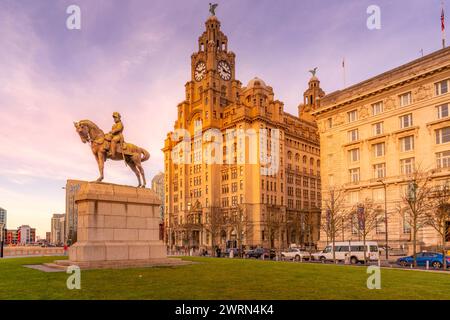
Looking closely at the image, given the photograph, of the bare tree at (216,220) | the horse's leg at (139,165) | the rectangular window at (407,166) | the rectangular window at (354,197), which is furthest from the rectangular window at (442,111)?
the bare tree at (216,220)

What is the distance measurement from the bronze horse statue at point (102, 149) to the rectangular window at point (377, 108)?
155 feet

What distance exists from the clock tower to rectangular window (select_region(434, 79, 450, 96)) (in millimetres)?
65794

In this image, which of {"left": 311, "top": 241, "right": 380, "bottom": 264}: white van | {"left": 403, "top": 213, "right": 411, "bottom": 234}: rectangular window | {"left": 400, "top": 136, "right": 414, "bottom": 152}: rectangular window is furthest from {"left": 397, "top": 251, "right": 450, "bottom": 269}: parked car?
{"left": 400, "top": 136, "right": 414, "bottom": 152}: rectangular window

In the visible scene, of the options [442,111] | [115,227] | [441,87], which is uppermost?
[441,87]

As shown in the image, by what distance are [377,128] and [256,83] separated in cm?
5680

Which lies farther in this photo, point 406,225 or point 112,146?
point 406,225

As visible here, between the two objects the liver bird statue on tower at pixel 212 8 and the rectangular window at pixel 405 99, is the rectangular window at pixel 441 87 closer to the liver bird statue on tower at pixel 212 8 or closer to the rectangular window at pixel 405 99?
the rectangular window at pixel 405 99

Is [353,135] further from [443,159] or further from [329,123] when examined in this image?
[443,159]

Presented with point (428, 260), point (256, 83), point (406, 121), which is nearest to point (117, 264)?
point (428, 260)

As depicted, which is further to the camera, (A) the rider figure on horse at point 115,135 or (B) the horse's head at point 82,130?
(A) the rider figure on horse at point 115,135

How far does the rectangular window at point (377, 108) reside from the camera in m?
65.0

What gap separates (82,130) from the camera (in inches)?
1085
